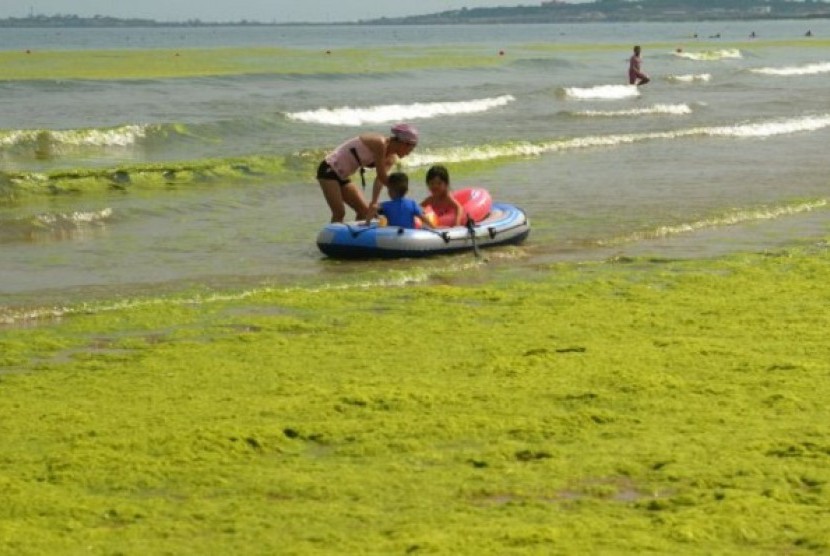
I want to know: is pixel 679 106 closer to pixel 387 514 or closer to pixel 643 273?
pixel 643 273

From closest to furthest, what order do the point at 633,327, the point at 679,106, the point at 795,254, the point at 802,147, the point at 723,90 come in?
the point at 633,327
the point at 795,254
the point at 802,147
the point at 679,106
the point at 723,90

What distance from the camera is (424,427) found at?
6984 millimetres

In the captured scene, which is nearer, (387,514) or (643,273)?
(387,514)

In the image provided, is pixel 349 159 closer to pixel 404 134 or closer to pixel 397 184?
pixel 397 184

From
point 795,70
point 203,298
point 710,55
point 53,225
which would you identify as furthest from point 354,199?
point 710,55

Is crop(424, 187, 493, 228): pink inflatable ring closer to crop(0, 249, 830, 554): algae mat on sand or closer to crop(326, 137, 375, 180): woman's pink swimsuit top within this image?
crop(326, 137, 375, 180): woman's pink swimsuit top

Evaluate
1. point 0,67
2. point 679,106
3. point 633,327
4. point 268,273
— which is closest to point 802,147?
point 679,106

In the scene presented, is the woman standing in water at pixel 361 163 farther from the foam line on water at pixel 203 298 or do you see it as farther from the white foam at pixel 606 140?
the white foam at pixel 606 140

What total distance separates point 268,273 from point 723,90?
117 feet

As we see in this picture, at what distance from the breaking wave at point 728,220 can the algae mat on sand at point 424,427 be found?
3.80 m

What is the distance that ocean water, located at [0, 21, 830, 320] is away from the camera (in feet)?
43.8

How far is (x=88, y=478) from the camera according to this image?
6.23m

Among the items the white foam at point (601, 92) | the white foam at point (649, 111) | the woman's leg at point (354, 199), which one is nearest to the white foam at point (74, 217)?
the woman's leg at point (354, 199)

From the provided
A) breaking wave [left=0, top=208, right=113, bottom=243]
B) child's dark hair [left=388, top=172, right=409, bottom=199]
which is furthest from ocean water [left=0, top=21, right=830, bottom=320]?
child's dark hair [left=388, top=172, right=409, bottom=199]
